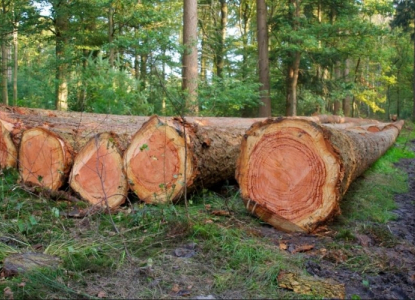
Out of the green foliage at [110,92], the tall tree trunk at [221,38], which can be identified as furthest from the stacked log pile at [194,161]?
the tall tree trunk at [221,38]

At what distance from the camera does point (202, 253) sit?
283 cm

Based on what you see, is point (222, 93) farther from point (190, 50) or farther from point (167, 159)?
point (167, 159)

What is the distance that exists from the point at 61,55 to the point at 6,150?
7876 mm

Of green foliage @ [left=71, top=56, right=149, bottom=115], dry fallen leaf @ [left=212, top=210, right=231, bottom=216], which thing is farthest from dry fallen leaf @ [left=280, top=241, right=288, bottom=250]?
green foliage @ [left=71, top=56, right=149, bottom=115]

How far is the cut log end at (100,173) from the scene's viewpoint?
4125mm

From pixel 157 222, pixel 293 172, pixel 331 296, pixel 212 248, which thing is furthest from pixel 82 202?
pixel 331 296

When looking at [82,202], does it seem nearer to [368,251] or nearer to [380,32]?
[368,251]

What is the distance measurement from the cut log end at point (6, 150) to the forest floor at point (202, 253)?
92 centimetres

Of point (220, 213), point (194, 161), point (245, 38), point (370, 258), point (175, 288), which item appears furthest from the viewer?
point (245, 38)

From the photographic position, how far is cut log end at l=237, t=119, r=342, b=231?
340 centimetres

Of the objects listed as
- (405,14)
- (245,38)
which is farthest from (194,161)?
(405,14)

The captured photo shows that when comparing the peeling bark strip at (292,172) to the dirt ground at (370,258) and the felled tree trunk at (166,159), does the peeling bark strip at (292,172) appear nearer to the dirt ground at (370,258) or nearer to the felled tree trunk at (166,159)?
the dirt ground at (370,258)

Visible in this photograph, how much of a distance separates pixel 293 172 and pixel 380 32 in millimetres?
12481

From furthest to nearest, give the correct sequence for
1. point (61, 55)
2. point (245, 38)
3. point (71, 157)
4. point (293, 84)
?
point (245, 38) → point (293, 84) → point (61, 55) → point (71, 157)
